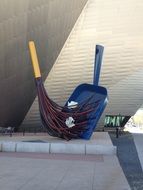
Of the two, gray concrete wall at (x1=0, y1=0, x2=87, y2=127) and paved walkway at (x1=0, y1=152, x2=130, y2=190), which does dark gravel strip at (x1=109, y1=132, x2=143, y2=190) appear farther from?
gray concrete wall at (x1=0, y1=0, x2=87, y2=127)

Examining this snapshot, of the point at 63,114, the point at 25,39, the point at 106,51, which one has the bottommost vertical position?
the point at 63,114

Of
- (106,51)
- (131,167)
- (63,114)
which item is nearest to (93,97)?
(63,114)

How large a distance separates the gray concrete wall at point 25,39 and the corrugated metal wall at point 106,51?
1016mm

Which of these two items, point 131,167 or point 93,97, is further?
point 93,97

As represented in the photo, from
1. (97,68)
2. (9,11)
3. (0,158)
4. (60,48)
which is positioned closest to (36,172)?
(0,158)

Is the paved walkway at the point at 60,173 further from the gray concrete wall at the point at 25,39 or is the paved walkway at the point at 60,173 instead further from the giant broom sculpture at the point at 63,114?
the gray concrete wall at the point at 25,39

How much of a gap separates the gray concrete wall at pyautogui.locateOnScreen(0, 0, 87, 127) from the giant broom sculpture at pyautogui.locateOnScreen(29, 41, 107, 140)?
87 centimetres

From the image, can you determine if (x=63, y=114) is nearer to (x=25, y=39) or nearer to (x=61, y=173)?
(x=25, y=39)

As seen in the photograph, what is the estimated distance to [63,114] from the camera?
14383 millimetres

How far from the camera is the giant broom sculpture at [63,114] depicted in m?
14.3

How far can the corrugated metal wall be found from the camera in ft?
63.5

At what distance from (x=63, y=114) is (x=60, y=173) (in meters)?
6.23

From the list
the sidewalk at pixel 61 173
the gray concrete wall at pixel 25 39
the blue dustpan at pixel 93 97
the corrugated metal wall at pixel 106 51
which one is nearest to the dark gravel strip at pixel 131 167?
the sidewalk at pixel 61 173

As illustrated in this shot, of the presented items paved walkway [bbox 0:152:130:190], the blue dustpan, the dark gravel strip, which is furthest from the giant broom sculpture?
paved walkway [bbox 0:152:130:190]
